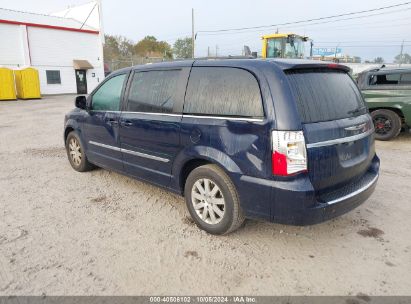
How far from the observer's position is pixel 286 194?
2.69 metres

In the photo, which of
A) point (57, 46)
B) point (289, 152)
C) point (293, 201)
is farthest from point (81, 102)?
point (57, 46)

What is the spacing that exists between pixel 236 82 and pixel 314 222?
145 centimetres

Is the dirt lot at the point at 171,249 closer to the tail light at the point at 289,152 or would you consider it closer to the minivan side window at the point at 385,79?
the tail light at the point at 289,152

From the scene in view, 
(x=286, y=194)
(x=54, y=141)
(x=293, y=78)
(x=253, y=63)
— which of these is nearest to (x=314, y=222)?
(x=286, y=194)

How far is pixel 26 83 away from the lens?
2091 centimetres

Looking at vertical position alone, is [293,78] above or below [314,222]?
above

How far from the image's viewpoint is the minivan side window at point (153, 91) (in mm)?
3624

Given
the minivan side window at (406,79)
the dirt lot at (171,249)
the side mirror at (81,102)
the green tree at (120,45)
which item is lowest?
the dirt lot at (171,249)

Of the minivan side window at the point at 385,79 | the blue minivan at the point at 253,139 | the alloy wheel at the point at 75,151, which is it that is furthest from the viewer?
the minivan side window at the point at 385,79

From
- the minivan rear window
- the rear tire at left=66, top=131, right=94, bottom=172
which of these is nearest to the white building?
the rear tire at left=66, top=131, right=94, bottom=172

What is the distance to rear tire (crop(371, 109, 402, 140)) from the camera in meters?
7.54

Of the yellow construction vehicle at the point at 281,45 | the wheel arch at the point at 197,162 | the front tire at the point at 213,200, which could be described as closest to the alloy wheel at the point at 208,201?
the front tire at the point at 213,200

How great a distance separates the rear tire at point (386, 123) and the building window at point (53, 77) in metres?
24.2

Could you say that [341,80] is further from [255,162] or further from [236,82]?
[255,162]
